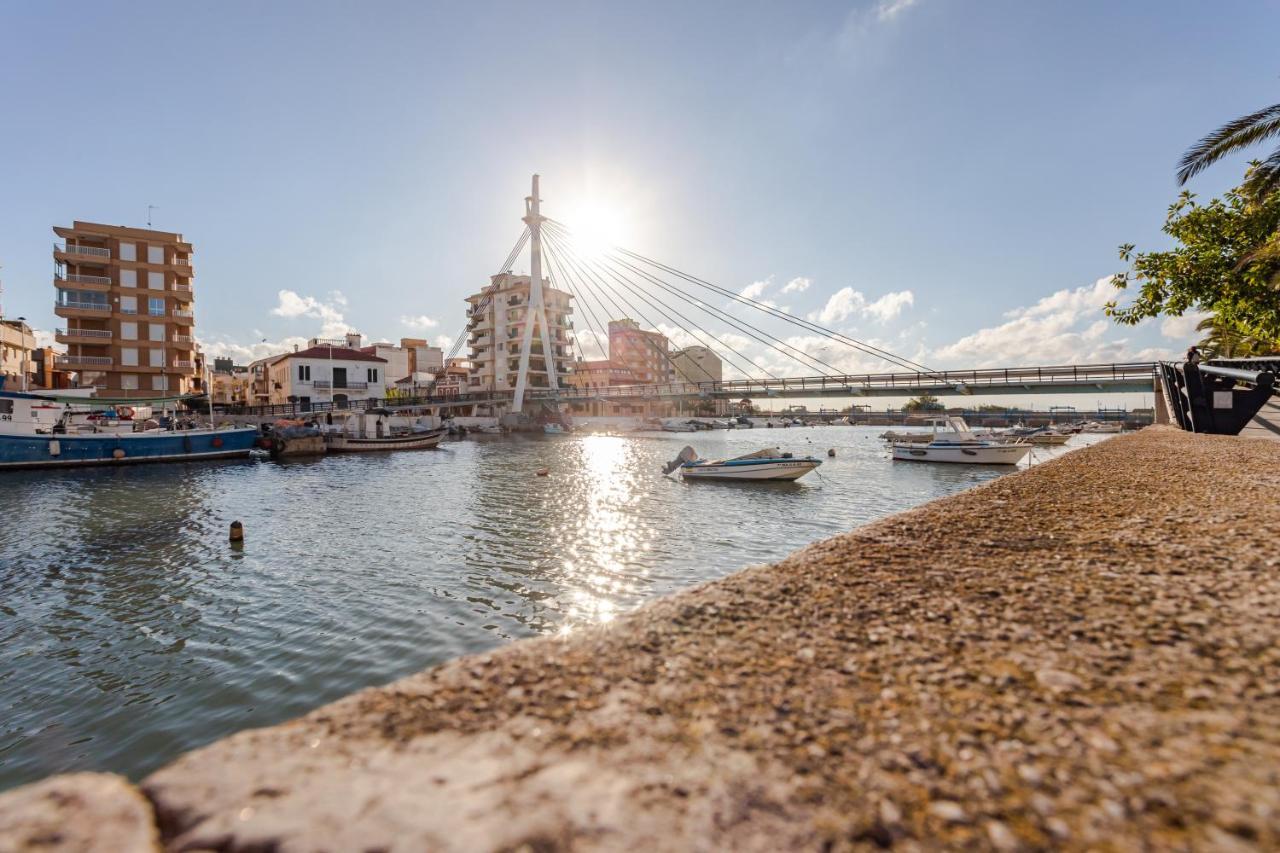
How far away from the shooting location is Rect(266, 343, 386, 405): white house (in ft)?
273

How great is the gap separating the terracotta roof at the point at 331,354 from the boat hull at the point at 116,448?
41.5 metres

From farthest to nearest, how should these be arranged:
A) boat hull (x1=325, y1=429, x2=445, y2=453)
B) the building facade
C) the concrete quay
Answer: boat hull (x1=325, y1=429, x2=445, y2=453) → the building facade → the concrete quay

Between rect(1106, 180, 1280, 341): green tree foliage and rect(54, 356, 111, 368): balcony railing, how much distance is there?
7926 cm

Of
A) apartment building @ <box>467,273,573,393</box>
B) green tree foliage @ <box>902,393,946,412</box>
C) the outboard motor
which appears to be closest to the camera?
the outboard motor

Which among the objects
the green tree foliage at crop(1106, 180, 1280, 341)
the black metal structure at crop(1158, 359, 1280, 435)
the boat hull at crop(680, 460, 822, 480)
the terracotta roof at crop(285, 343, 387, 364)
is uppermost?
the terracotta roof at crop(285, 343, 387, 364)

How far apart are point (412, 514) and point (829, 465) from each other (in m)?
30.6

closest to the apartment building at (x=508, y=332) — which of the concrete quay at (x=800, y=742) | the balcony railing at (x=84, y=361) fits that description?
the balcony railing at (x=84, y=361)

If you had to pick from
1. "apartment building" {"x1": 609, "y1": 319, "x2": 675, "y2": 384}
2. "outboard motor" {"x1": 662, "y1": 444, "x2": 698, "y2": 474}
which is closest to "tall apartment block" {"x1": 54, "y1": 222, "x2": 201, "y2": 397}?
"outboard motor" {"x1": 662, "y1": 444, "x2": 698, "y2": 474}

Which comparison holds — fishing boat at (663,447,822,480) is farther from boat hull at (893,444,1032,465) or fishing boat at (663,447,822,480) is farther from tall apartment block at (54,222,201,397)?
tall apartment block at (54,222,201,397)

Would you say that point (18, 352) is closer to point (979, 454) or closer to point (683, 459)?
point (683, 459)

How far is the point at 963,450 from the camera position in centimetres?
3856

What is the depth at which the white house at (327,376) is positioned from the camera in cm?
8306

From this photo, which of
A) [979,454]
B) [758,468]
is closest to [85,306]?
[758,468]

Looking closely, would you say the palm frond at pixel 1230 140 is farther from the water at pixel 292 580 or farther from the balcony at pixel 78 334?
the balcony at pixel 78 334
